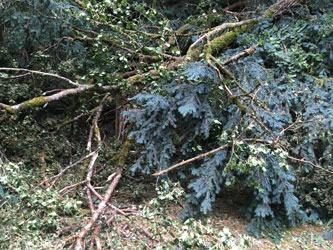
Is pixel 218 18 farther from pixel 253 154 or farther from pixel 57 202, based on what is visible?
pixel 57 202

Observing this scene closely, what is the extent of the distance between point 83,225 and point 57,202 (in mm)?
313

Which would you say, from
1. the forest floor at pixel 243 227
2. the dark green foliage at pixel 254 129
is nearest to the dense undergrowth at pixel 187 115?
the dark green foliage at pixel 254 129

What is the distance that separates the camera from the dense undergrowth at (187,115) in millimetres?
3471

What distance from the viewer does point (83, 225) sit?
2.66 meters

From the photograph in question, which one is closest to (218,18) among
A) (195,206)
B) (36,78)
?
(195,206)

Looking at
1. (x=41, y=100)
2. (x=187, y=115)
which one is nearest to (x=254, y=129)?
(x=187, y=115)

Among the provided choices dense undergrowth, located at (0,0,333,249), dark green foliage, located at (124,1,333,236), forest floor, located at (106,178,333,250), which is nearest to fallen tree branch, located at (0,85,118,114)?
dense undergrowth, located at (0,0,333,249)

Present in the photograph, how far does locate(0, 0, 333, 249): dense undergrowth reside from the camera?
3.47m

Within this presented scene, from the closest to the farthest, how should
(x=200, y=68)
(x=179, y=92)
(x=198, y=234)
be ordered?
(x=198, y=234) < (x=200, y=68) < (x=179, y=92)

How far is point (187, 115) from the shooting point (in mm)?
4125

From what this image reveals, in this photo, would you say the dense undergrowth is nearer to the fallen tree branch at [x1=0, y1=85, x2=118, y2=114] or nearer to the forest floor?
the fallen tree branch at [x1=0, y1=85, x2=118, y2=114]

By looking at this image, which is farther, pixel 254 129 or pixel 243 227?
pixel 243 227

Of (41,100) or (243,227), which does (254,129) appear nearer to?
(243,227)

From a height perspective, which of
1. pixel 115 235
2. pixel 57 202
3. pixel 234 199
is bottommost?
pixel 234 199
